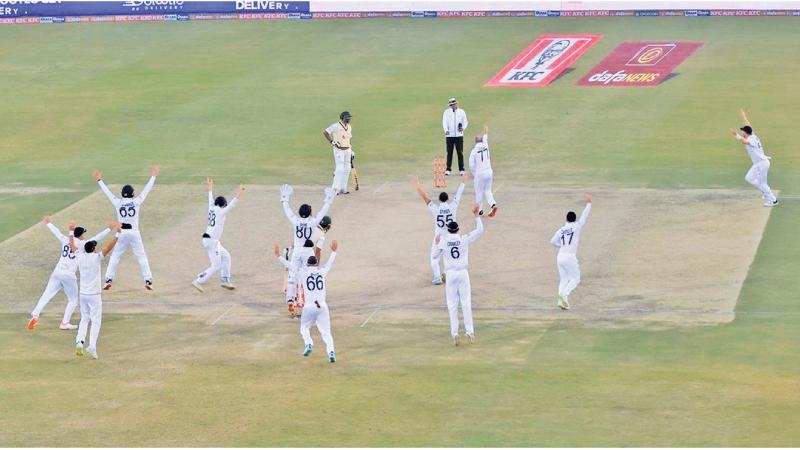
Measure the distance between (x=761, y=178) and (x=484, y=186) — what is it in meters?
6.45

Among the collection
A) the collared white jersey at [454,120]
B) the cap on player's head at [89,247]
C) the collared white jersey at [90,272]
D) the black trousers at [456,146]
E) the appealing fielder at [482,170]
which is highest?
the collared white jersey at [454,120]

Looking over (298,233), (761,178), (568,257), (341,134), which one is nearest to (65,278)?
(298,233)

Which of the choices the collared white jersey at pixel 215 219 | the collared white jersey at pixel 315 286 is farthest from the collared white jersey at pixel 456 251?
the collared white jersey at pixel 215 219

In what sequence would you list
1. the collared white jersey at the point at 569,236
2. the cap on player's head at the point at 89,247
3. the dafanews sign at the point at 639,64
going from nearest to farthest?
the cap on player's head at the point at 89,247
the collared white jersey at the point at 569,236
the dafanews sign at the point at 639,64

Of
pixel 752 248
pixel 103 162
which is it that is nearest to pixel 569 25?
pixel 103 162

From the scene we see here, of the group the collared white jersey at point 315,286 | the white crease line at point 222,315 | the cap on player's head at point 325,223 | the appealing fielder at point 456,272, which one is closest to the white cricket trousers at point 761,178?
the appealing fielder at point 456,272

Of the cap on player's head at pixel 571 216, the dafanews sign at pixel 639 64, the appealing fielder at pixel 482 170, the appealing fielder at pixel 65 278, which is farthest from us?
the dafanews sign at pixel 639 64

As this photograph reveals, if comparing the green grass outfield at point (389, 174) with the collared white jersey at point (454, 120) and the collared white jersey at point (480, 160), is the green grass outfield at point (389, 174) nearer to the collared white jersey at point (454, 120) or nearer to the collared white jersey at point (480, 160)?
the collared white jersey at point (454, 120)

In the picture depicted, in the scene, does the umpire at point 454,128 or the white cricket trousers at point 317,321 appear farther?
the umpire at point 454,128

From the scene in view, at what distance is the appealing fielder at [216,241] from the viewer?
30.2 m

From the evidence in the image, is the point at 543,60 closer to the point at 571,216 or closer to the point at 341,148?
the point at 341,148

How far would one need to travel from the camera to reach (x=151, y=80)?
A: 53.0 m

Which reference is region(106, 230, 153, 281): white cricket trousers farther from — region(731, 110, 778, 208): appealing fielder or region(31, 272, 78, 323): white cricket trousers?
region(731, 110, 778, 208): appealing fielder

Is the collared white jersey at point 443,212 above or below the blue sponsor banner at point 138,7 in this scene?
below
